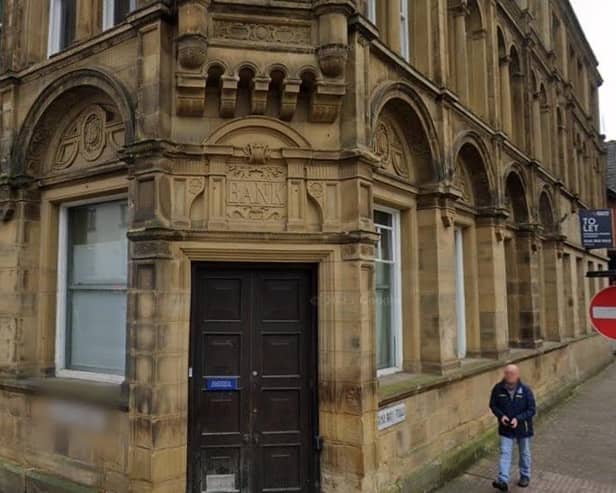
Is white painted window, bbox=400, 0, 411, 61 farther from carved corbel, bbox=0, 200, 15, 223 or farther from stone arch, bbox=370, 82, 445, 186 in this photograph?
carved corbel, bbox=0, 200, 15, 223

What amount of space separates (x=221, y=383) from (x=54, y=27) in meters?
5.88

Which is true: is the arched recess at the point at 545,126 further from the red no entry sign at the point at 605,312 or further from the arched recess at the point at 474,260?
the red no entry sign at the point at 605,312

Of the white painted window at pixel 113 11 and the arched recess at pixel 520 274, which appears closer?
the white painted window at pixel 113 11

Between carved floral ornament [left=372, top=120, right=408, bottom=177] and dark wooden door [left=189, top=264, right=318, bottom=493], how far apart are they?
231cm

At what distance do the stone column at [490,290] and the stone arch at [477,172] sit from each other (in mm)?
401

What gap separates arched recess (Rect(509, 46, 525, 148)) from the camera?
12981mm

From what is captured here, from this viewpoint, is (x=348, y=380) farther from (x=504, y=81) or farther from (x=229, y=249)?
(x=504, y=81)

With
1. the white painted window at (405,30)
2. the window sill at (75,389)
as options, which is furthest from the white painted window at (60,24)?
the white painted window at (405,30)

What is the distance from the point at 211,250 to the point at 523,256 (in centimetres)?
893

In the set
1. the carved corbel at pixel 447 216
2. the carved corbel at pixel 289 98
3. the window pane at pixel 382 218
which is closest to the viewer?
the carved corbel at pixel 289 98

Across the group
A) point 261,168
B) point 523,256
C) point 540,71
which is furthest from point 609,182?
point 261,168

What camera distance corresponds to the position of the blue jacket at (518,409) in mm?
7141

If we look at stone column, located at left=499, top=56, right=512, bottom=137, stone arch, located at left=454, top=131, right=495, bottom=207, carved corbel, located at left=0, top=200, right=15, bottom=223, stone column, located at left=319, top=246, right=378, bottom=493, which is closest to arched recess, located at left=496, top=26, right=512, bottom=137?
stone column, located at left=499, top=56, right=512, bottom=137

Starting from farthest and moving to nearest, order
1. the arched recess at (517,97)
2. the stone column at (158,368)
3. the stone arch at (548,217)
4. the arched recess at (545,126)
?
the arched recess at (545,126)
the stone arch at (548,217)
the arched recess at (517,97)
the stone column at (158,368)
